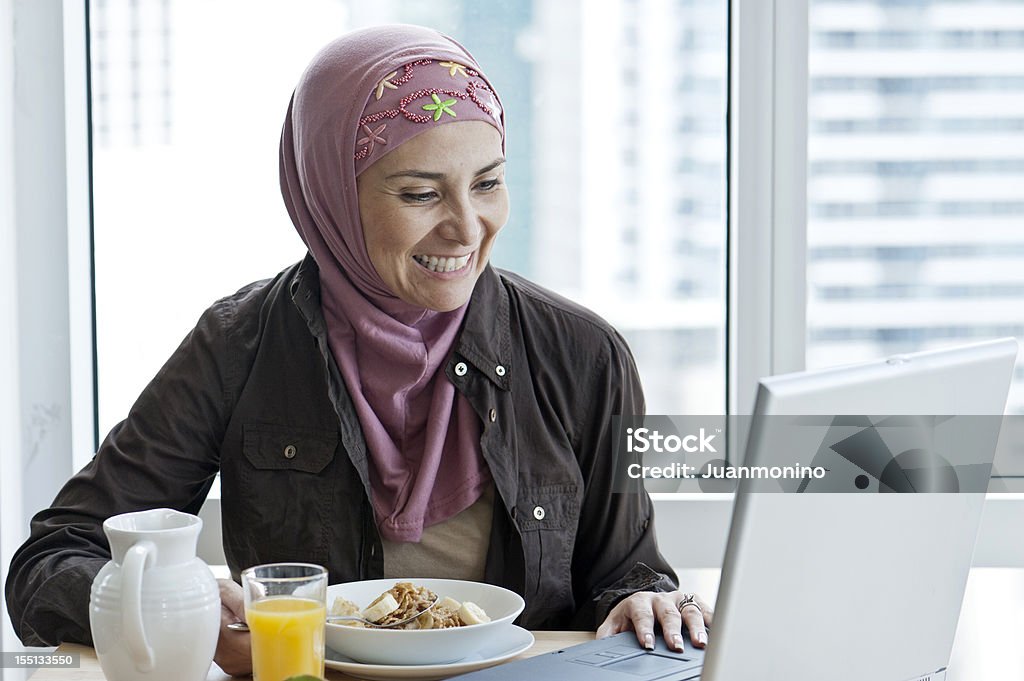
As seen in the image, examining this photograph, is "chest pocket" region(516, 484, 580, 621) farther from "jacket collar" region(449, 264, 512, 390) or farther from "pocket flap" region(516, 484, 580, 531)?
"jacket collar" region(449, 264, 512, 390)

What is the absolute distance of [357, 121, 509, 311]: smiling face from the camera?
4.80 feet

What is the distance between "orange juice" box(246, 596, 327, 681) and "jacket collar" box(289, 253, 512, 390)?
2.04ft

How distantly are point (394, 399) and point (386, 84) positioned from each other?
433mm

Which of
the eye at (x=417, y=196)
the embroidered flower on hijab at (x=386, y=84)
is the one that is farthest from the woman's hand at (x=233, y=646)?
the embroidered flower on hijab at (x=386, y=84)

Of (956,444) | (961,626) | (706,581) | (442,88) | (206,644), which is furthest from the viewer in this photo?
(706,581)

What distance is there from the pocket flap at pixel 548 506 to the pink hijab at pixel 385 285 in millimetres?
65

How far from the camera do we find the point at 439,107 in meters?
1.46

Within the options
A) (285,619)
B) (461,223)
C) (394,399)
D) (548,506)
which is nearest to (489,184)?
(461,223)

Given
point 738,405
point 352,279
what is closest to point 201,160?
point 352,279

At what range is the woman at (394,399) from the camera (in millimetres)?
1479

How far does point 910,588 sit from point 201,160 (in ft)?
5.61

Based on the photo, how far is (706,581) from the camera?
6.90 feet

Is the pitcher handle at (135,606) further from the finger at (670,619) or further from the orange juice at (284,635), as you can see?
the finger at (670,619)

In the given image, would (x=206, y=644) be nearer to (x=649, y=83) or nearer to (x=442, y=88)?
(x=442, y=88)
